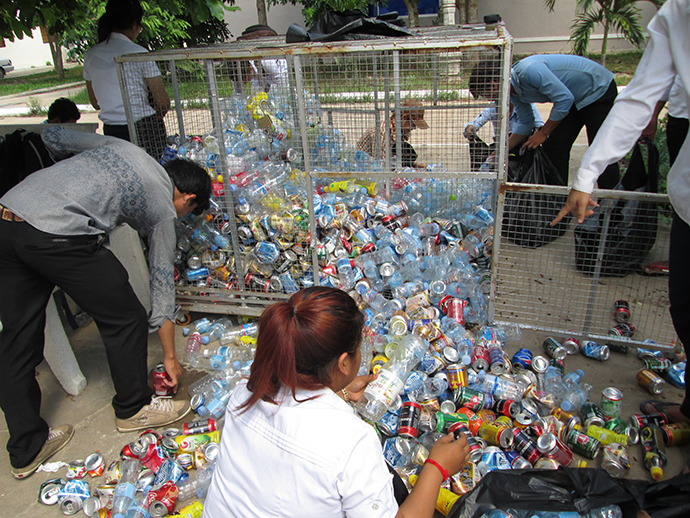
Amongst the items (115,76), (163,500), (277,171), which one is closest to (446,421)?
(163,500)

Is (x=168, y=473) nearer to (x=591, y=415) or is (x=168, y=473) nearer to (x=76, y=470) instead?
(x=76, y=470)

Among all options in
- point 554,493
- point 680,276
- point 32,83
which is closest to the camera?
point 554,493

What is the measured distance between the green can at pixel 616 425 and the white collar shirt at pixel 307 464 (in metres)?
1.79

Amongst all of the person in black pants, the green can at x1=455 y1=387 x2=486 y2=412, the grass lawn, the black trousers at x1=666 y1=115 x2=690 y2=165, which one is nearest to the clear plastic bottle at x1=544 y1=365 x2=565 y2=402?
the green can at x1=455 y1=387 x2=486 y2=412

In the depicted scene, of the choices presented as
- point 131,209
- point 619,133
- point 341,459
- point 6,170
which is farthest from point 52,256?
point 619,133

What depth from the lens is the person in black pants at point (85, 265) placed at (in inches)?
93.0

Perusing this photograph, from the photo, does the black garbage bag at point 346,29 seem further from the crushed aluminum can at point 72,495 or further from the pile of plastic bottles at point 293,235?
the crushed aluminum can at point 72,495

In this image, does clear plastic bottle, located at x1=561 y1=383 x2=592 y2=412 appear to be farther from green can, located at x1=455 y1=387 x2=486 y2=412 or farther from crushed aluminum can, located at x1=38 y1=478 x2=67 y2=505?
crushed aluminum can, located at x1=38 y1=478 x2=67 y2=505

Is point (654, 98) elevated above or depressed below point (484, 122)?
above

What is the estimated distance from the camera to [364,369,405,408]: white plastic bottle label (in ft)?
7.82

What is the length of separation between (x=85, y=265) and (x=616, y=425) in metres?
2.96

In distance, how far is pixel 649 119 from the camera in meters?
1.97

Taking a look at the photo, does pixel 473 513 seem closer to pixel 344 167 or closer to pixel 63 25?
pixel 344 167

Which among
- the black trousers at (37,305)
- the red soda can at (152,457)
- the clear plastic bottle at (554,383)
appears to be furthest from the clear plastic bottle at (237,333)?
the clear plastic bottle at (554,383)
